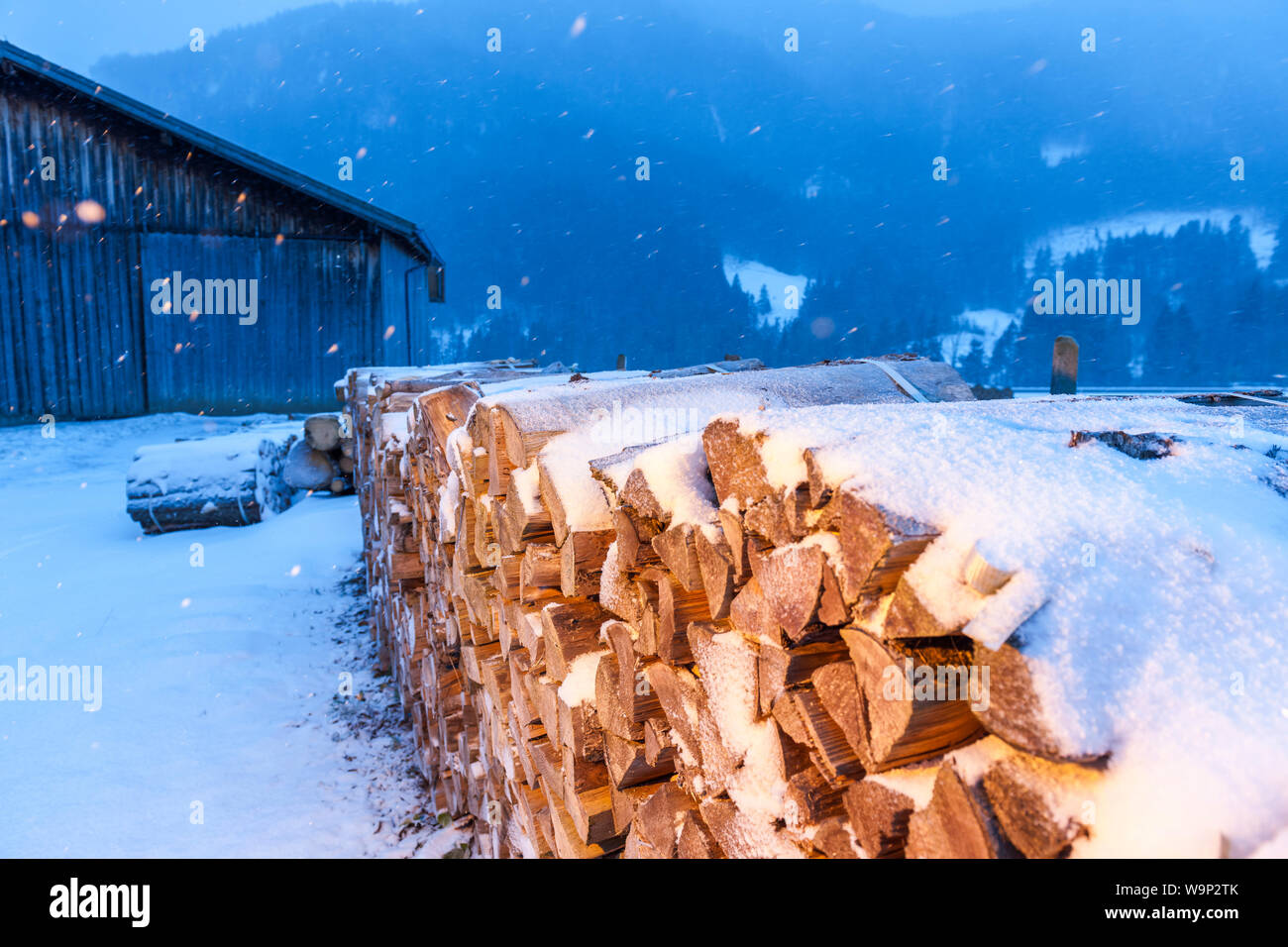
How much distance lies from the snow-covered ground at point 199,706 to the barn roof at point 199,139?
7.72m

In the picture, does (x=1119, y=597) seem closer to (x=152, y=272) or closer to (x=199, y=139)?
(x=199, y=139)

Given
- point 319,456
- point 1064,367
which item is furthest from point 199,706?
point 319,456

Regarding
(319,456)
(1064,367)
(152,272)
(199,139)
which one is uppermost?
(199,139)

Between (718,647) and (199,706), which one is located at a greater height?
(718,647)

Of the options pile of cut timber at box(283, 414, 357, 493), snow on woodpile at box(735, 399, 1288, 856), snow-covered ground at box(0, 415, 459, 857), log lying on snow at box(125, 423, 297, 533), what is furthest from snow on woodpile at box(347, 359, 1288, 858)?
pile of cut timber at box(283, 414, 357, 493)

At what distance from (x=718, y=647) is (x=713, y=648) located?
0.02 m

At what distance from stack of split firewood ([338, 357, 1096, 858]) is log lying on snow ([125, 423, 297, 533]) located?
7030 mm

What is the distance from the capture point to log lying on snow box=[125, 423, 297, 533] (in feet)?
27.9

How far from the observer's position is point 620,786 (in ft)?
5.91

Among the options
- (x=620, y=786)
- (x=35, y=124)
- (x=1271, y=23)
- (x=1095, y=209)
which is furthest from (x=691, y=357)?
(x=1271, y=23)

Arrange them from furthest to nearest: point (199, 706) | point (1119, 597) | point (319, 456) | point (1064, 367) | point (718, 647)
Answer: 1. point (319, 456)
2. point (199, 706)
3. point (1064, 367)
4. point (718, 647)
5. point (1119, 597)

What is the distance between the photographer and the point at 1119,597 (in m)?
0.82

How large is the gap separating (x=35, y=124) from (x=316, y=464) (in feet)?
30.7

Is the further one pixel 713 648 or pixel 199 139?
pixel 199 139
